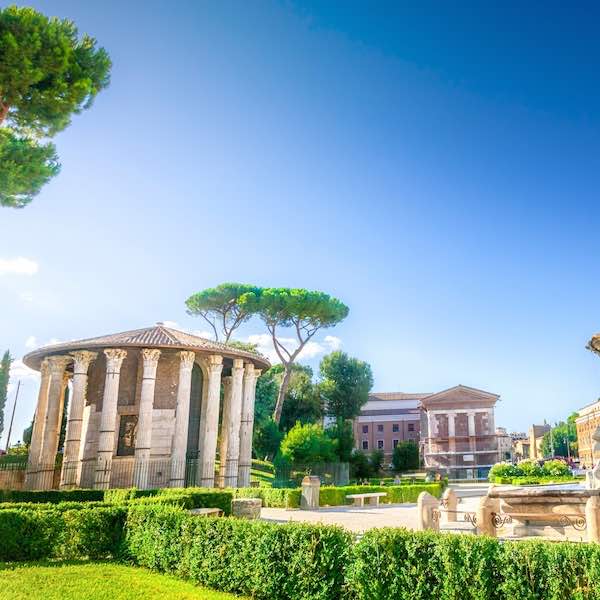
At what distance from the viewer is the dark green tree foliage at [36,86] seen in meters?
14.3

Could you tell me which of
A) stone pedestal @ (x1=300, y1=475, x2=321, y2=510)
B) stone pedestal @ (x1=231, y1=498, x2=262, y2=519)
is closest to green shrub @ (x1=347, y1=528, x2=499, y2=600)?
stone pedestal @ (x1=231, y1=498, x2=262, y2=519)

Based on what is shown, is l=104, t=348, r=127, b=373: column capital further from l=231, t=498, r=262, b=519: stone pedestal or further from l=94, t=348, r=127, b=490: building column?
l=231, t=498, r=262, b=519: stone pedestal

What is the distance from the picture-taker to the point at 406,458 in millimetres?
55281

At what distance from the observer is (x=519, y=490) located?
33.1 feet

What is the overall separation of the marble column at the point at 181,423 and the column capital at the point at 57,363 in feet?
18.3

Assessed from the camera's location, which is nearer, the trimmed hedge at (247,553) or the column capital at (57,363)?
the trimmed hedge at (247,553)

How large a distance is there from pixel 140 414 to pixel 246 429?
19.4 feet

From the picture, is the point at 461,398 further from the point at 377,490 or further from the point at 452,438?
the point at 377,490

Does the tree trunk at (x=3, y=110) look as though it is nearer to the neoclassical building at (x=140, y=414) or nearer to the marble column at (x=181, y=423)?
the neoclassical building at (x=140, y=414)

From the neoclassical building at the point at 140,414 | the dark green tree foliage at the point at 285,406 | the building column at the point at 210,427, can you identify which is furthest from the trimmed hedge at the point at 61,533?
the dark green tree foliage at the point at 285,406

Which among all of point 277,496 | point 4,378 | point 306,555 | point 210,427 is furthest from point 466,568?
point 4,378

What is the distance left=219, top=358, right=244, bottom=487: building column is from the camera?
23.3 metres

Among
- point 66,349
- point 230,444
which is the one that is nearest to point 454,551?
point 230,444

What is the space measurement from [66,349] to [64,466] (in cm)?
478
